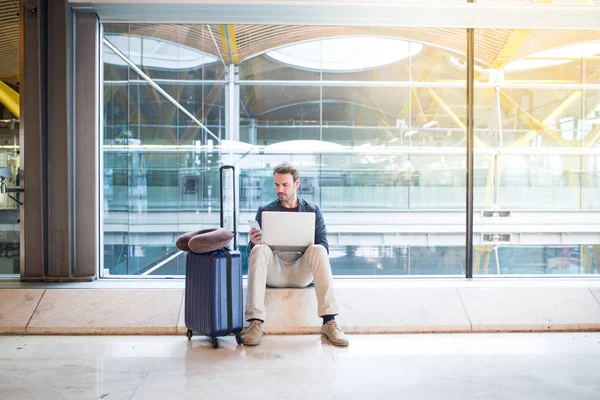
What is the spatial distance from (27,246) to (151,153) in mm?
2774

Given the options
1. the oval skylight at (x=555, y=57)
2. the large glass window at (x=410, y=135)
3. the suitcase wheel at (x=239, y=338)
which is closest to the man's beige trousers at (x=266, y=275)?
the suitcase wheel at (x=239, y=338)

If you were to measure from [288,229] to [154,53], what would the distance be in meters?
4.21

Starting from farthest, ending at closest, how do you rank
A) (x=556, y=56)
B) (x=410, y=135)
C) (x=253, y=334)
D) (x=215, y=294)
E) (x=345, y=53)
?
(x=410, y=135), (x=556, y=56), (x=345, y=53), (x=253, y=334), (x=215, y=294)

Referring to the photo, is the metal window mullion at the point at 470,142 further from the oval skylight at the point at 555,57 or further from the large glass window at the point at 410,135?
the oval skylight at the point at 555,57

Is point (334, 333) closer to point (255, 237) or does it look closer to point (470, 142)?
point (255, 237)

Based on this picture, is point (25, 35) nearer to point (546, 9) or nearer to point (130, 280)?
point (130, 280)

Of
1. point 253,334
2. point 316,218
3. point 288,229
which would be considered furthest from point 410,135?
point 253,334

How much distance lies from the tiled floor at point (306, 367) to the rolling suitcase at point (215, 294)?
0.13 meters

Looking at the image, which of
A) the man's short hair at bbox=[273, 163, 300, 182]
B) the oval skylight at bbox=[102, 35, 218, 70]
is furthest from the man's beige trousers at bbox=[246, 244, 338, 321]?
the oval skylight at bbox=[102, 35, 218, 70]

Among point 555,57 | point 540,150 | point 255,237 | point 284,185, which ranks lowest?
point 255,237

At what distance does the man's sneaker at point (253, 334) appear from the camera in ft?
10.1

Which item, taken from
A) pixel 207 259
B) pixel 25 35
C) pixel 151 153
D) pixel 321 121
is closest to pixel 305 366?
pixel 207 259

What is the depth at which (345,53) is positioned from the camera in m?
12.1

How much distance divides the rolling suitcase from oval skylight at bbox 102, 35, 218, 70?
2.31 m
